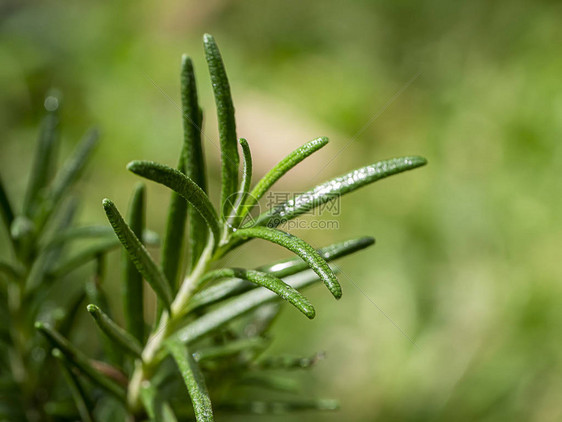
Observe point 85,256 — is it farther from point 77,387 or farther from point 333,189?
point 333,189

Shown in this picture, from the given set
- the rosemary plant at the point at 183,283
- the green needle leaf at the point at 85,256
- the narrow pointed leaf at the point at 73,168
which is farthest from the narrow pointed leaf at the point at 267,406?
the narrow pointed leaf at the point at 73,168

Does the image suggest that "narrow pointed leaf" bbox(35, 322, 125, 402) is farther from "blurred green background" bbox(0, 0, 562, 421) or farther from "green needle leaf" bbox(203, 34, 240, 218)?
"blurred green background" bbox(0, 0, 562, 421)

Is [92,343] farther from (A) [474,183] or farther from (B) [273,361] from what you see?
(A) [474,183]

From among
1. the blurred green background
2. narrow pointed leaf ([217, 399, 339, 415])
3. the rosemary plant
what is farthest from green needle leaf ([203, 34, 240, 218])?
the blurred green background

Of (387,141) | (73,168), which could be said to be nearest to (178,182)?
(73,168)

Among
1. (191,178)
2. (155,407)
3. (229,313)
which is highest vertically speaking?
(191,178)

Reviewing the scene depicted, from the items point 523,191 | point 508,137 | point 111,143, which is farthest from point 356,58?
point 111,143
